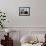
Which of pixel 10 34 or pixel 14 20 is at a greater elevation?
pixel 14 20

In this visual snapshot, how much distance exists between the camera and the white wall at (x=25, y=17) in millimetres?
3879

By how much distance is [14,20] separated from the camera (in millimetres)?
3900

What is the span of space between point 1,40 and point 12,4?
1.07 meters

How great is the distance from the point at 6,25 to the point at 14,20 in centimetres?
27

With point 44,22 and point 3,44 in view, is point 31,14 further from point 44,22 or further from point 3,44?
point 3,44

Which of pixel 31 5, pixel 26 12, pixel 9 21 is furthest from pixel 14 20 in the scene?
pixel 31 5

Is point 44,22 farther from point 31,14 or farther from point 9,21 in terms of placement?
point 9,21

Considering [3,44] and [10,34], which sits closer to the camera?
[3,44]

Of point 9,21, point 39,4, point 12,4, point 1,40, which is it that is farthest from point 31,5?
point 1,40

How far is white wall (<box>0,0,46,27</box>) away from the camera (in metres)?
3.88

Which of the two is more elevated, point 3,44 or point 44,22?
point 44,22

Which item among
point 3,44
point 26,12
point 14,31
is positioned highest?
point 26,12

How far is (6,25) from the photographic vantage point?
12.7 ft

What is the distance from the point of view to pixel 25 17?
390 centimetres
